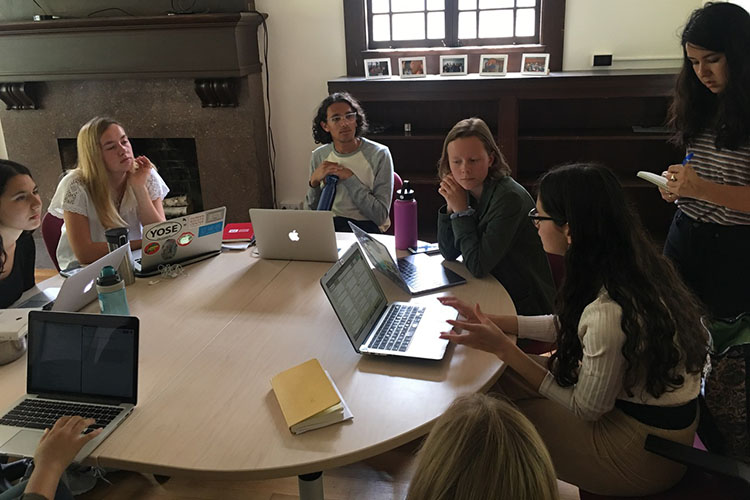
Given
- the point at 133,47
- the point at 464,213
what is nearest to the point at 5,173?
the point at 464,213

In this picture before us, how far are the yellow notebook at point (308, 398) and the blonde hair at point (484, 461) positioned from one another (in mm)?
427

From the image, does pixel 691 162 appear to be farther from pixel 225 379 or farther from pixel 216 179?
pixel 216 179

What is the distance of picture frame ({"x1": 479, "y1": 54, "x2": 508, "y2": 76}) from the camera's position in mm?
3768

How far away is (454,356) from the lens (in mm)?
1493

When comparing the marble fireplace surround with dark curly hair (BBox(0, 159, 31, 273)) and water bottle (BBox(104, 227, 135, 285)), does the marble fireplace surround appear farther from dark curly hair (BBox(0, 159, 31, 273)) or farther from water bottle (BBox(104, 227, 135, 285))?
water bottle (BBox(104, 227, 135, 285))

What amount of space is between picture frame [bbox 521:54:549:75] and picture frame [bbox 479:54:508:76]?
0.12 metres

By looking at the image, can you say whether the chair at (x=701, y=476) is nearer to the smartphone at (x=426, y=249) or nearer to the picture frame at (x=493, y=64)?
the smartphone at (x=426, y=249)

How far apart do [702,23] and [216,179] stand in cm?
311

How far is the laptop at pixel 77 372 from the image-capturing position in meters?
1.29

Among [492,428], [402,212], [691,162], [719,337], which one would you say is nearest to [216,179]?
[402,212]

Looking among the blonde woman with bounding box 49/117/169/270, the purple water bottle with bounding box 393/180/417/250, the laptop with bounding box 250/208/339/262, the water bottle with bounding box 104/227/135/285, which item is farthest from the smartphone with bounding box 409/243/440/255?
the blonde woman with bounding box 49/117/169/270

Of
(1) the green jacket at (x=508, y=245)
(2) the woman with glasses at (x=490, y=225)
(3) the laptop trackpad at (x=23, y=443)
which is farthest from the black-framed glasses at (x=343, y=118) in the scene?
(3) the laptop trackpad at (x=23, y=443)

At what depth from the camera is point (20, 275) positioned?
2.03 m

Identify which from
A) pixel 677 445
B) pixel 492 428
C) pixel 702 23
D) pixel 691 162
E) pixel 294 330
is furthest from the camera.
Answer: pixel 691 162
